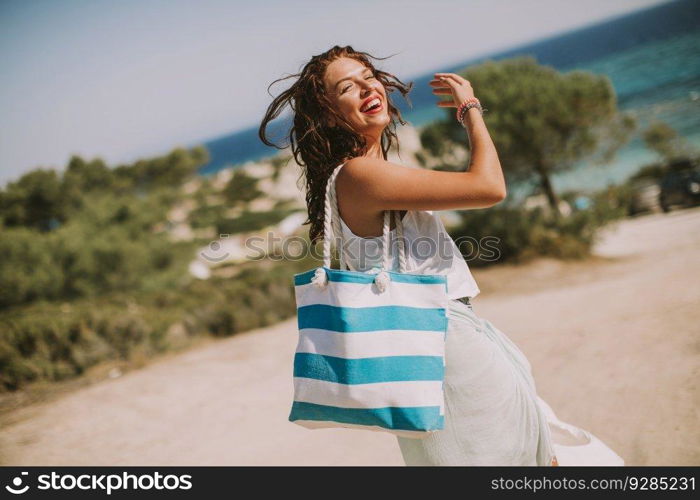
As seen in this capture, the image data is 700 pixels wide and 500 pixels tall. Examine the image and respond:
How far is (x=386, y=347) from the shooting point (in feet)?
4.48

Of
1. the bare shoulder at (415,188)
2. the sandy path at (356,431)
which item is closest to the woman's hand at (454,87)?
the bare shoulder at (415,188)

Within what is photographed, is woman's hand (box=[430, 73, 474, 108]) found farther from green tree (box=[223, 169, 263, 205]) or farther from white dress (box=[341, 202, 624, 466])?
green tree (box=[223, 169, 263, 205])

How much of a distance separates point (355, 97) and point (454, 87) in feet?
0.99

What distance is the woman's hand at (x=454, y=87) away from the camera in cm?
160

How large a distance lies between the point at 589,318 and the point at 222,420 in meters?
3.51

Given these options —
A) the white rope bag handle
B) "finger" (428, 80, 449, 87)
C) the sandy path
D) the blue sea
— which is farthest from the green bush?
the white rope bag handle

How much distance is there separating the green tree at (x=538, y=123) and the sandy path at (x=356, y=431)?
3.81 metres

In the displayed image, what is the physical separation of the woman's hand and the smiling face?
0.68ft

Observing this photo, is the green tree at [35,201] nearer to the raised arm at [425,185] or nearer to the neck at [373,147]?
the neck at [373,147]

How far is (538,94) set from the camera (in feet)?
31.9

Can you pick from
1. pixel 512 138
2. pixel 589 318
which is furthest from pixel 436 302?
pixel 512 138

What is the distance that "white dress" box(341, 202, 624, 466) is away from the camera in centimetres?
149

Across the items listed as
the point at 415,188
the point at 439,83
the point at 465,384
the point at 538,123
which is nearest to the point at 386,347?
the point at 465,384
